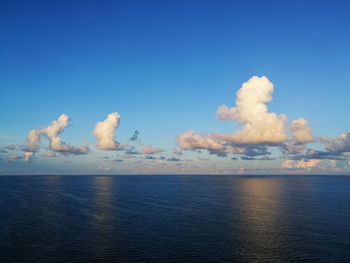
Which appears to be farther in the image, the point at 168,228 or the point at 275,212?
the point at 275,212

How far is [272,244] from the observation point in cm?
6550

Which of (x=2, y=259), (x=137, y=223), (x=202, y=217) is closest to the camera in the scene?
(x=2, y=259)

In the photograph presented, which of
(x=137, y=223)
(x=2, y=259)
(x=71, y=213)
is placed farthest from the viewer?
(x=71, y=213)

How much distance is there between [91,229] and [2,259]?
85.2 ft

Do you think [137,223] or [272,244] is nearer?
[272,244]

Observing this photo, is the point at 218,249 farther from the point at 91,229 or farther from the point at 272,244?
the point at 91,229

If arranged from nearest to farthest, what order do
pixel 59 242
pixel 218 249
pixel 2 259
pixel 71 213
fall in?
1. pixel 2 259
2. pixel 218 249
3. pixel 59 242
4. pixel 71 213

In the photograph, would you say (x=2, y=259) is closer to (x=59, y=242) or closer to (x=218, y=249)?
(x=59, y=242)

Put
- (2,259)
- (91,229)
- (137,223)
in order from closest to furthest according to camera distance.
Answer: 1. (2,259)
2. (91,229)
3. (137,223)

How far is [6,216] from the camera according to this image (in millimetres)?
96688

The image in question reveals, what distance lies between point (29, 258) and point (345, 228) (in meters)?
79.9

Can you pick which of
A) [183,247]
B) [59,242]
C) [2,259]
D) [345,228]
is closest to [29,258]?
[2,259]

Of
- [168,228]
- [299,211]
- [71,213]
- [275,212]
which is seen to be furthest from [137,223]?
[299,211]

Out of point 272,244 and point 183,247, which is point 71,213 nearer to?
point 183,247
